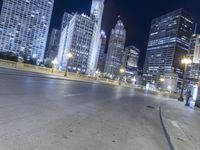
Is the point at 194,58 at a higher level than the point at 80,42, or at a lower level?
lower

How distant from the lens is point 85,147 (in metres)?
5.23

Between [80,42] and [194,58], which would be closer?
[194,58]

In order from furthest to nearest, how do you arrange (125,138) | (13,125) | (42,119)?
1. (42,119)
2. (125,138)
3. (13,125)

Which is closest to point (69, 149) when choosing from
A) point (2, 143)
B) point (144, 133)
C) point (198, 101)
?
point (2, 143)

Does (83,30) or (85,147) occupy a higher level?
(83,30)

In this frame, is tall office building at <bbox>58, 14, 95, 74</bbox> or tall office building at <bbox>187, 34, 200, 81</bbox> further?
tall office building at <bbox>58, 14, 95, 74</bbox>

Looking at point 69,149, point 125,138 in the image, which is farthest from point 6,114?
point 125,138

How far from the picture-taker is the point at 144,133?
25.1ft

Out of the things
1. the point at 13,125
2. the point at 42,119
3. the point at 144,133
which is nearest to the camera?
the point at 13,125

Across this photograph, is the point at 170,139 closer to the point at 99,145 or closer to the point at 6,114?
the point at 99,145

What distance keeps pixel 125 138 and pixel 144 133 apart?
1297 mm

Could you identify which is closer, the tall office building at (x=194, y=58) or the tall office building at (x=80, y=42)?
the tall office building at (x=194, y=58)

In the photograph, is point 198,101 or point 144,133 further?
point 198,101

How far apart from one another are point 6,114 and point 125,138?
356 cm
